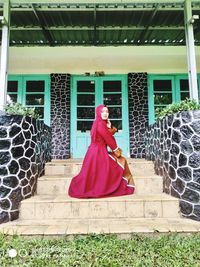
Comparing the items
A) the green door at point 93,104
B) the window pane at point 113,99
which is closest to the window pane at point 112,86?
the green door at point 93,104

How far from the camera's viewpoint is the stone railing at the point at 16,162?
10.5 feet

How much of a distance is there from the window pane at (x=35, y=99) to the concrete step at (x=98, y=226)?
4.05m

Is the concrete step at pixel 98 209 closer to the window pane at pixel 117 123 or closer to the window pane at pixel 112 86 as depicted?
the window pane at pixel 117 123

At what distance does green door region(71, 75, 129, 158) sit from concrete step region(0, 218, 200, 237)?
352 cm

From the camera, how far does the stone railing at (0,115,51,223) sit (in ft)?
10.5

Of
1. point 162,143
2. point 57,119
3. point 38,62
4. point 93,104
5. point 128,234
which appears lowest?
point 128,234

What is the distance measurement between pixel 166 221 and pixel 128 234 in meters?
0.65

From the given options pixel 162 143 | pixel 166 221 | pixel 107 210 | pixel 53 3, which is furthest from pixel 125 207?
pixel 53 3

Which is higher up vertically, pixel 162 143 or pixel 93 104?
pixel 93 104

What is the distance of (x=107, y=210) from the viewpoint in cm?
328

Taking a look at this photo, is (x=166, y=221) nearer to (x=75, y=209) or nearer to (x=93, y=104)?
(x=75, y=209)

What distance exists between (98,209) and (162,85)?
4526 mm

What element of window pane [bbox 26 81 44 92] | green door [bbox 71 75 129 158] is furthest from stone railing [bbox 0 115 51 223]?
window pane [bbox 26 81 44 92]

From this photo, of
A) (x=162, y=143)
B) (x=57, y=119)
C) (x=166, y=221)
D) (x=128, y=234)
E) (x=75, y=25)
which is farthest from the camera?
(x=57, y=119)
